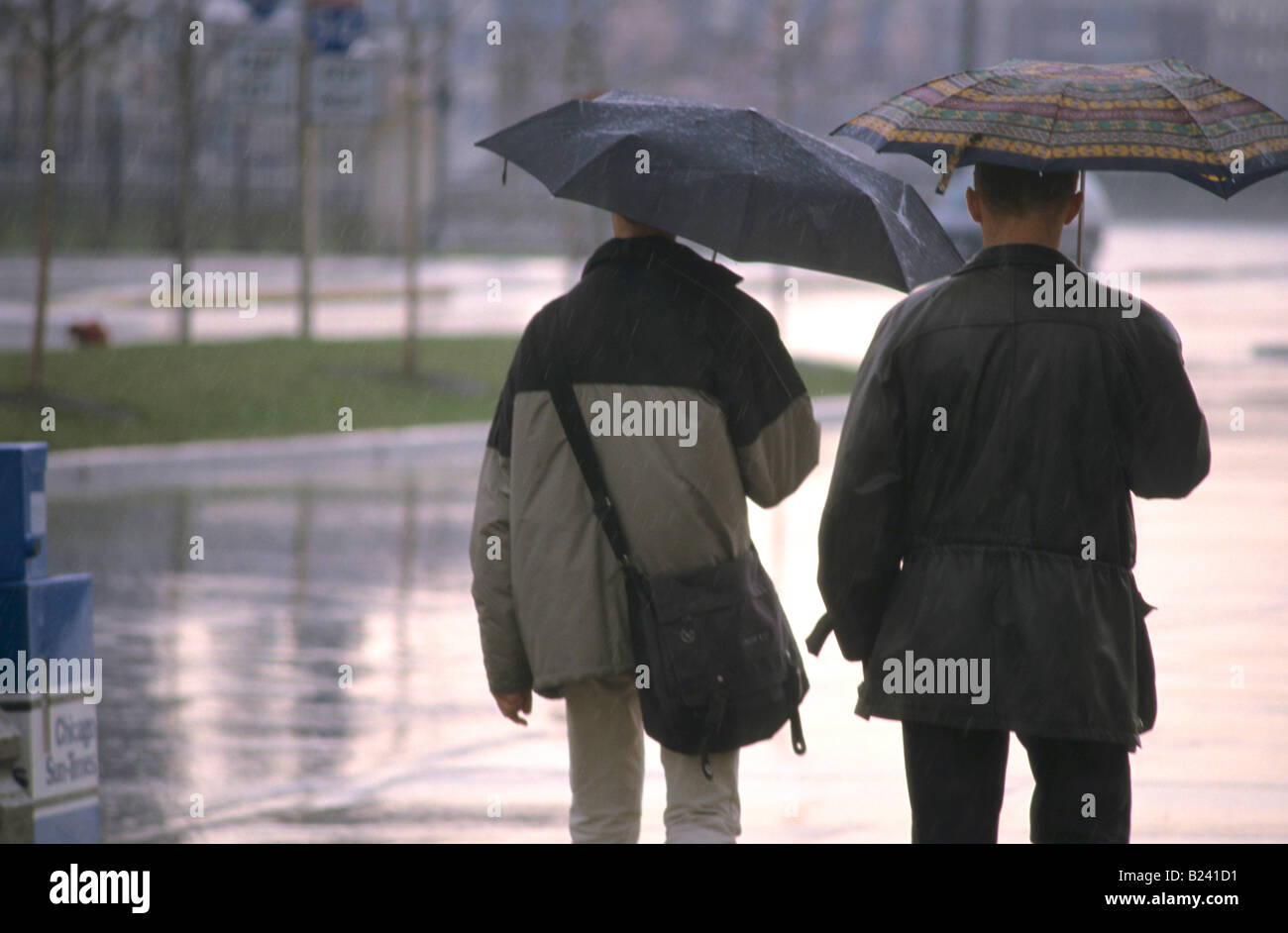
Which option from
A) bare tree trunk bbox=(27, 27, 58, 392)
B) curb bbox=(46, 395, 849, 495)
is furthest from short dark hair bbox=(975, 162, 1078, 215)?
bare tree trunk bbox=(27, 27, 58, 392)

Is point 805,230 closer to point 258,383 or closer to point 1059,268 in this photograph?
point 1059,268

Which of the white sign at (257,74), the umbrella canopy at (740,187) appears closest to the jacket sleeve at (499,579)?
the umbrella canopy at (740,187)

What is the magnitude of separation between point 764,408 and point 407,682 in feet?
13.5

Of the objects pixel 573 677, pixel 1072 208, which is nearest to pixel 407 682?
pixel 573 677

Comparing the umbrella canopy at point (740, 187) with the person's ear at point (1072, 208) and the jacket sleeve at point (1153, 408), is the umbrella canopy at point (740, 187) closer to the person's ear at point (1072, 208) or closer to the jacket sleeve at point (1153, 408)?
the person's ear at point (1072, 208)

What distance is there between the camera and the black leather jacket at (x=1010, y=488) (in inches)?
152

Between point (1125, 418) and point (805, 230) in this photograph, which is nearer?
point (1125, 418)

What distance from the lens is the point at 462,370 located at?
1931 centimetres

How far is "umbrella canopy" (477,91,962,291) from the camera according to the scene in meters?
4.53

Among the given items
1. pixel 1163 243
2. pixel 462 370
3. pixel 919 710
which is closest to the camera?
pixel 919 710

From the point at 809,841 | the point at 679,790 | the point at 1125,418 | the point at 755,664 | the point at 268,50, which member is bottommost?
the point at 809,841

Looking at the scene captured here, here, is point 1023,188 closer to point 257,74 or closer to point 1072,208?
point 1072,208

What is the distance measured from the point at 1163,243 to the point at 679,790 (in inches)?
2113
